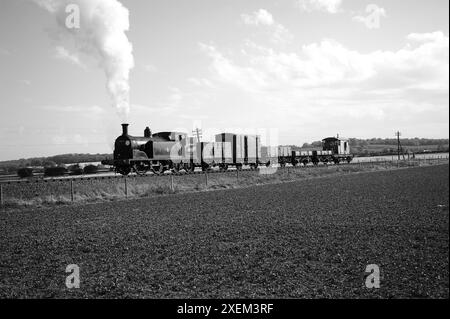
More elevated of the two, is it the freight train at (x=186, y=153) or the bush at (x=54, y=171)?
the freight train at (x=186, y=153)

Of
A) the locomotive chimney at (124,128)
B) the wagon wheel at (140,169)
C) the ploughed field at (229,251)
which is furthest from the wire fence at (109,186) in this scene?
the locomotive chimney at (124,128)

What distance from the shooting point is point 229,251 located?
1071 cm

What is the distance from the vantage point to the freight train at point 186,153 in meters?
30.2

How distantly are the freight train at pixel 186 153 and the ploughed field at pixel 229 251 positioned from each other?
1168 cm

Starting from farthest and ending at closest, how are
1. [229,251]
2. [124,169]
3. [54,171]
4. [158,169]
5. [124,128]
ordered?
[54,171] → [158,169] → [124,128] → [124,169] → [229,251]

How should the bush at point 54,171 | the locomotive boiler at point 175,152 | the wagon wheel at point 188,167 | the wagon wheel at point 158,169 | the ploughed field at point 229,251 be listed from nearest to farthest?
the ploughed field at point 229,251 → the locomotive boiler at point 175,152 → the wagon wheel at point 158,169 → the bush at point 54,171 → the wagon wheel at point 188,167

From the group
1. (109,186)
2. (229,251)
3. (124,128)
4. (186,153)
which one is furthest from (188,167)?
(229,251)

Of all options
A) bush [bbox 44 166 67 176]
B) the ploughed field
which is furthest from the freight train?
the ploughed field

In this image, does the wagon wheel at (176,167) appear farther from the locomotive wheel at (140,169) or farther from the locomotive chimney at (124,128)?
the locomotive chimney at (124,128)

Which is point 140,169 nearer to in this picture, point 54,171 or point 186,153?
point 186,153

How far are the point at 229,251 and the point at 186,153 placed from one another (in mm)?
26177

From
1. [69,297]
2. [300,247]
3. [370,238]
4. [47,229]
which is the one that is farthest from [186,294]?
[47,229]

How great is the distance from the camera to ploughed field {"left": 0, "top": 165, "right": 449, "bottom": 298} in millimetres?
7977

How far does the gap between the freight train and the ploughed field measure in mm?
11679
